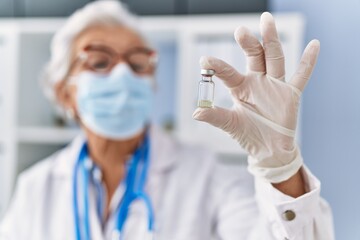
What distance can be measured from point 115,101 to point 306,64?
64 centimetres

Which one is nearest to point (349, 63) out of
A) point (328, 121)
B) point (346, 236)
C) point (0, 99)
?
point (328, 121)

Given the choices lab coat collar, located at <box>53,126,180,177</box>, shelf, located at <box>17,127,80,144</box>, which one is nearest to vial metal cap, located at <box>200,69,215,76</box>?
lab coat collar, located at <box>53,126,180,177</box>

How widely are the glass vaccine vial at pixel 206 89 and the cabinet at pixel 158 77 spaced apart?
62 cm

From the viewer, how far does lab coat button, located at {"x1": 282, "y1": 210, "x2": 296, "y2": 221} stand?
87cm

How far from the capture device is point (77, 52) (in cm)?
142

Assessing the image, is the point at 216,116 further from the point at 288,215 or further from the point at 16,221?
the point at 16,221

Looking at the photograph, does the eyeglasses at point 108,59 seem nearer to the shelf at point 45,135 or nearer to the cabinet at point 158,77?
the cabinet at point 158,77

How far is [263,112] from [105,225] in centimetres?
67

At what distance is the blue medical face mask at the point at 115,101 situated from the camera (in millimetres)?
1308

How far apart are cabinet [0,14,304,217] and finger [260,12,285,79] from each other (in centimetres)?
58

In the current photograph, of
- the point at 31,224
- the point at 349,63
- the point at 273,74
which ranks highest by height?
the point at 273,74

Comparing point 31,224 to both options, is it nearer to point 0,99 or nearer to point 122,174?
point 122,174

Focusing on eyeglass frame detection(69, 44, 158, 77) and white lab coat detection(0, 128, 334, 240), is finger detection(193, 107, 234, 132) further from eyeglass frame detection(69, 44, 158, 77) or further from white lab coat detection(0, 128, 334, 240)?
eyeglass frame detection(69, 44, 158, 77)

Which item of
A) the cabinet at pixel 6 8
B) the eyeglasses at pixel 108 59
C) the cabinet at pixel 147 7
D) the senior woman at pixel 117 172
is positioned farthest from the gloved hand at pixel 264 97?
the cabinet at pixel 6 8
